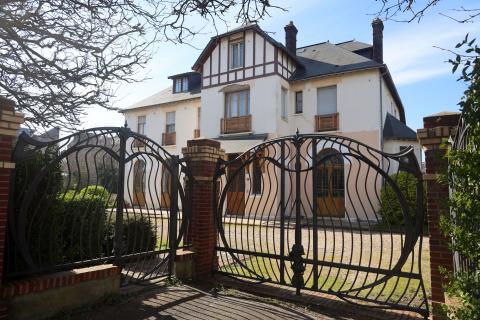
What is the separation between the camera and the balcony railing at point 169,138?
21.5 meters

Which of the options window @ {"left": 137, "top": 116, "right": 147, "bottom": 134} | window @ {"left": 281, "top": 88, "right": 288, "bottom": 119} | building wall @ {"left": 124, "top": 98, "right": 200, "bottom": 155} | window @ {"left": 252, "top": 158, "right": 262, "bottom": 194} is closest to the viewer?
window @ {"left": 252, "top": 158, "right": 262, "bottom": 194}

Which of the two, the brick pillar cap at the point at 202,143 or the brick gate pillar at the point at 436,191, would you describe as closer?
the brick gate pillar at the point at 436,191

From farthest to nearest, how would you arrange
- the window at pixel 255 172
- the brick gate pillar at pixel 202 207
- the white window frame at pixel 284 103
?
1. the white window frame at pixel 284 103
2. the window at pixel 255 172
3. the brick gate pillar at pixel 202 207

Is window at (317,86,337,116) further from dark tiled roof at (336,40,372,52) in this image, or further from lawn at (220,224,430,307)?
lawn at (220,224,430,307)

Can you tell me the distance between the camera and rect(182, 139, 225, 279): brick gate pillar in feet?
19.3

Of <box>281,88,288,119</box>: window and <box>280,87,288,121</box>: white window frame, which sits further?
<box>281,88,288,119</box>: window

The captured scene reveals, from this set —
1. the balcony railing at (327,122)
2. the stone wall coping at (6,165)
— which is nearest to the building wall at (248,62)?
the balcony railing at (327,122)

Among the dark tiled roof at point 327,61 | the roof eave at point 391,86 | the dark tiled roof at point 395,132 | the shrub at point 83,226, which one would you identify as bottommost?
the shrub at point 83,226

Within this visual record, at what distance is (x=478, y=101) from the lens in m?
2.09

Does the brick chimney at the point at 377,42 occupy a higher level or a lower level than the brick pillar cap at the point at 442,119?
higher

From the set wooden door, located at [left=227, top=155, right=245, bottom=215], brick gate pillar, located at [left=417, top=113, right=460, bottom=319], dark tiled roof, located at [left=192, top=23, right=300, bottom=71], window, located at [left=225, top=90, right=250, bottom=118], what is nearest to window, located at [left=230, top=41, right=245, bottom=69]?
dark tiled roof, located at [left=192, top=23, right=300, bottom=71]

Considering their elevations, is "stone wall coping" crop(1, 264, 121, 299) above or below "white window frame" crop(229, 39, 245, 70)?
below

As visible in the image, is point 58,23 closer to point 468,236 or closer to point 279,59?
point 468,236

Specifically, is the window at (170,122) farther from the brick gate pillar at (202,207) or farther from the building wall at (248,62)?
the brick gate pillar at (202,207)
